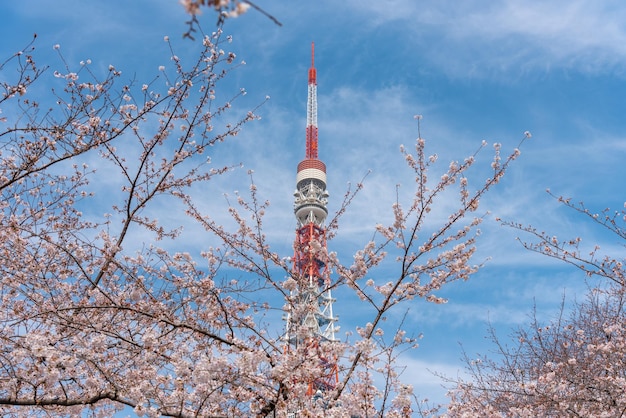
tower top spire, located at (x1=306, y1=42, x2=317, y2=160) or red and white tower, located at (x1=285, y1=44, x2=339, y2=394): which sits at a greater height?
tower top spire, located at (x1=306, y1=42, x2=317, y2=160)

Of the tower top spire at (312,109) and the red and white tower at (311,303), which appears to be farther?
the tower top spire at (312,109)

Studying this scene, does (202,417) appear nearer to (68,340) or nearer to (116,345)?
(116,345)

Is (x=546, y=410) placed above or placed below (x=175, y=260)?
below

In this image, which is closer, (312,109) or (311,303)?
(311,303)

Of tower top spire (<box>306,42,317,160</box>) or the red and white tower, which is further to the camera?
tower top spire (<box>306,42,317,160</box>)

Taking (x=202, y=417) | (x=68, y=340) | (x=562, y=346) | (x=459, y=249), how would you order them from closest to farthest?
(x=202, y=417) < (x=68, y=340) < (x=459, y=249) < (x=562, y=346)

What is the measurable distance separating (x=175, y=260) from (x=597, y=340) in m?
5.96

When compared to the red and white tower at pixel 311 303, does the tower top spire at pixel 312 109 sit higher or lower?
higher

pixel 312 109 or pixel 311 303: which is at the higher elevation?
pixel 312 109

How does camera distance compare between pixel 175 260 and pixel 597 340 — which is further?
pixel 597 340

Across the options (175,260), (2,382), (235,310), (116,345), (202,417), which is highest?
(175,260)

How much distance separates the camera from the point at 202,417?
3.54 meters

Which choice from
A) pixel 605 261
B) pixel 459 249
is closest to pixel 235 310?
pixel 459 249

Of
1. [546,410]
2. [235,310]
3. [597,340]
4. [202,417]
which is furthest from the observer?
[597,340]
